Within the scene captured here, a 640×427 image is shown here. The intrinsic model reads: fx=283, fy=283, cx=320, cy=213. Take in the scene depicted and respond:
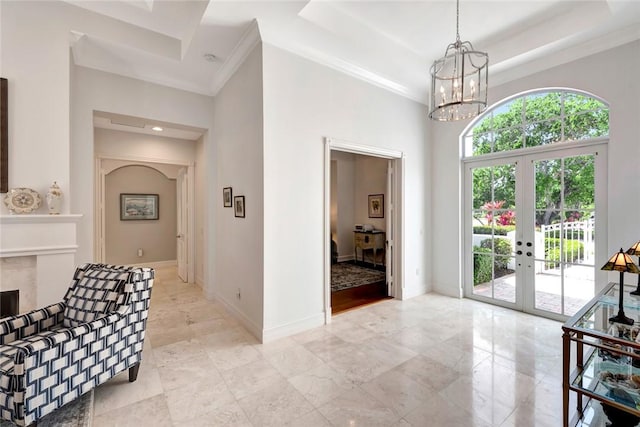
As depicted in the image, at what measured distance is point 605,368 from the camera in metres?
1.88

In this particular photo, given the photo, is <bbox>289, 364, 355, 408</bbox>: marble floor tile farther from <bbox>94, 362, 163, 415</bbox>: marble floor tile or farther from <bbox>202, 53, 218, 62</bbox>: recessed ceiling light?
<bbox>202, 53, 218, 62</bbox>: recessed ceiling light

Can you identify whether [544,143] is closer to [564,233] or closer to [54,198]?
[564,233]

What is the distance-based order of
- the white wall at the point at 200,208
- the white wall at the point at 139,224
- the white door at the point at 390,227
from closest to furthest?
1. the white door at the point at 390,227
2. the white wall at the point at 200,208
3. the white wall at the point at 139,224

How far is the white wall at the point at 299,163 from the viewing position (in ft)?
10.3

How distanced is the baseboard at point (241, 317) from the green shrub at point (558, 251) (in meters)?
3.80

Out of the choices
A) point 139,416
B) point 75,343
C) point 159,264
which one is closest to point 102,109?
point 75,343

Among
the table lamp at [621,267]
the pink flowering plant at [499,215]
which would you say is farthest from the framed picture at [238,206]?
the pink flowering plant at [499,215]

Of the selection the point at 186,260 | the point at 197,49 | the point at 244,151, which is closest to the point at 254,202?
the point at 244,151

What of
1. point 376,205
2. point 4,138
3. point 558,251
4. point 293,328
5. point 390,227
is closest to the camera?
point 4,138

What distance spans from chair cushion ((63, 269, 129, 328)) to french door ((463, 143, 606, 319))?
15.2 feet

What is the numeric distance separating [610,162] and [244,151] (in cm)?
421

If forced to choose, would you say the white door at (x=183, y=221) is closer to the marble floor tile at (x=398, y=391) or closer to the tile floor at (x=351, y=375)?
the tile floor at (x=351, y=375)

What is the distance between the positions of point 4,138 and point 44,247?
108 cm

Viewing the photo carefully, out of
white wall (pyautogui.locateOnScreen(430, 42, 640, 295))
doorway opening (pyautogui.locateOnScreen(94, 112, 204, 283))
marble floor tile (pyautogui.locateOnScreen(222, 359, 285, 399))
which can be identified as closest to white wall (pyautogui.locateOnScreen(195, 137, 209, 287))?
doorway opening (pyautogui.locateOnScreen(94, 112, 204, 283))
